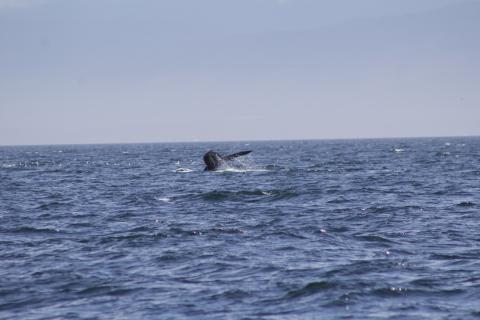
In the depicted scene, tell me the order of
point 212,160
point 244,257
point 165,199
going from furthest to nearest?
point 212,160, point 165,199, point 244,257

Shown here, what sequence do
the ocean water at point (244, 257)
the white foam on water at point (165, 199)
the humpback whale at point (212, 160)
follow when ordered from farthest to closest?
1. the humpback whale at point (212, 160)
2. the white foam on water at point (165, 199)
3. the ocean water at point (244, 257)

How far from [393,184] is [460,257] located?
23782 mm

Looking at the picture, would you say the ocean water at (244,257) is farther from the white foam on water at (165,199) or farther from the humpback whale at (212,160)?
the humpback whale at (212,160)

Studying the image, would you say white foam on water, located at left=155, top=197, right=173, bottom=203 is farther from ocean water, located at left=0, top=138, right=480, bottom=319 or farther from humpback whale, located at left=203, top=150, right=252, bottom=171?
humpback whale, located at left=203, top=150, right=252, bottom=171

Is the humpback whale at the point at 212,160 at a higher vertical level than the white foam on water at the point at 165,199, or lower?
higher

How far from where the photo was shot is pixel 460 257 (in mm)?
16844

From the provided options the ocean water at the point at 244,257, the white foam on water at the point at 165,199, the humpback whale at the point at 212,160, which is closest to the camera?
the ocean water at the point at 244,257

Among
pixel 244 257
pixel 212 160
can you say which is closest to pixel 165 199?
pixel 244 257

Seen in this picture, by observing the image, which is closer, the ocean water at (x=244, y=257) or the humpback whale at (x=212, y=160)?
the ocean water at (x=244, y=257)

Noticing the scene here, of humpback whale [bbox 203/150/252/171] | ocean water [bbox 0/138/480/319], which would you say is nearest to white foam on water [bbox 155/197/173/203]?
ocean water [bbox 0/138/480/319]

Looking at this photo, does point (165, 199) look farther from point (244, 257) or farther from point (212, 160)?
point (212, 160)

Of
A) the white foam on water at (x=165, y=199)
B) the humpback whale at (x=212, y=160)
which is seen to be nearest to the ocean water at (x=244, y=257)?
the white foam on water at (x=165, y=199)

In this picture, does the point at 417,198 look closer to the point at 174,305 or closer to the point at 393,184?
the point at 393,184

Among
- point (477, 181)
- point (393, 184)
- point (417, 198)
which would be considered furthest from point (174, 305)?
point (477, 181)
